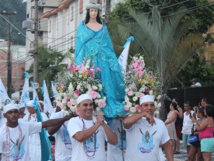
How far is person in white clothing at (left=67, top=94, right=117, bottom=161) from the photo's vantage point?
786 centimetres

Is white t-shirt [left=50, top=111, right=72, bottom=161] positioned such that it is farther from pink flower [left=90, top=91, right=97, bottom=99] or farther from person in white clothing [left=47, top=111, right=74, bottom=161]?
pink flower [left=90, top=91, right=97, bottom=99]

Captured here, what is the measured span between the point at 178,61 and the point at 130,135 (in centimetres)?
1312

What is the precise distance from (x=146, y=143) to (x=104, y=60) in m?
1.54

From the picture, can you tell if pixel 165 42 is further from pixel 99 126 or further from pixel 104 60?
pixel 99 126

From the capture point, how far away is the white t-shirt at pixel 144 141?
324 inches

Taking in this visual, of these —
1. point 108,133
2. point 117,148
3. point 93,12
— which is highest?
point 93,12

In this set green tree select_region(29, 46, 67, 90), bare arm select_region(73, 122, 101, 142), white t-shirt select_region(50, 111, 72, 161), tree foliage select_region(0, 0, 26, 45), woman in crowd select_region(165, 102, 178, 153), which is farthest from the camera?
tree foliage select_region(0, 0, 26, 45)

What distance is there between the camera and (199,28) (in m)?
28.1

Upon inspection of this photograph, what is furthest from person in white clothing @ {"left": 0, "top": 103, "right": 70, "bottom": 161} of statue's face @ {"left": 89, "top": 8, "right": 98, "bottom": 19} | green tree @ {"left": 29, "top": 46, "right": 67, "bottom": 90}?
green tree @ {"left": 29, "top": 46, "right": 67, "bottom": 90}

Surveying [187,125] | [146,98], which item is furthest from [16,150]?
[187,125]

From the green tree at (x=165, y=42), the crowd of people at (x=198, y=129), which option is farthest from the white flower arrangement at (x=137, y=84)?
the green tree at (x=165, y=42)

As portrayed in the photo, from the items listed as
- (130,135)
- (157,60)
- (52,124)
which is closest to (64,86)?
(52,124)

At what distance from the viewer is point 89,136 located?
774 centimetres

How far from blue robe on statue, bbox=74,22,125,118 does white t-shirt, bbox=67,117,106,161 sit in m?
0.82
